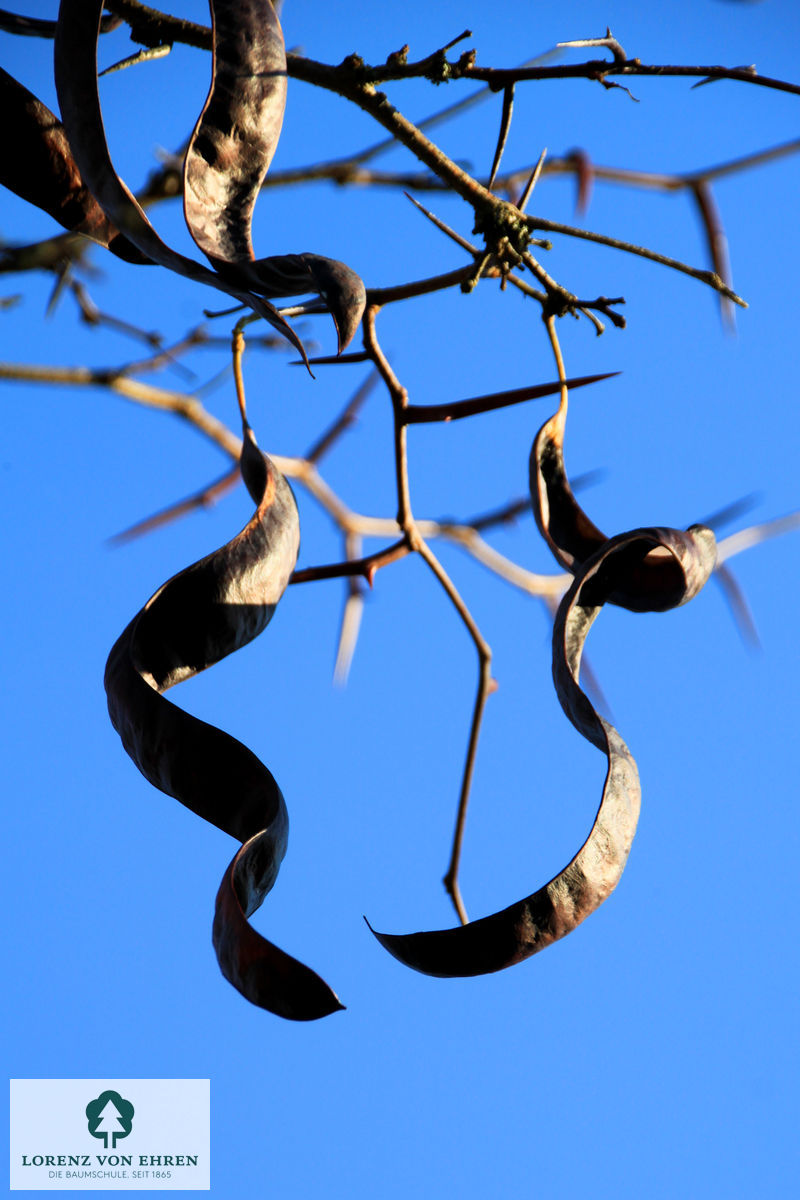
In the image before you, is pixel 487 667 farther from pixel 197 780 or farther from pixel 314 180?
pixel 314 180

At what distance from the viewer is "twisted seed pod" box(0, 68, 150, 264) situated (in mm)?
968

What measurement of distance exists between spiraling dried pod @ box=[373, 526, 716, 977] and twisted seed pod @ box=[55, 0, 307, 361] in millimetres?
376

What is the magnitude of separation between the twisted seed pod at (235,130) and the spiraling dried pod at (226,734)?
0.22 metres

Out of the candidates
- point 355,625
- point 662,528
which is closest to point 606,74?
point 662,528

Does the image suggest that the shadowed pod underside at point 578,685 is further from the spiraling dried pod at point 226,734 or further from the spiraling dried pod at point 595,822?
the spiraling dried pod at point 226,734

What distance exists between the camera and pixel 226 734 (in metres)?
0.85

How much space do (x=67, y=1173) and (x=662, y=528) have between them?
176cm

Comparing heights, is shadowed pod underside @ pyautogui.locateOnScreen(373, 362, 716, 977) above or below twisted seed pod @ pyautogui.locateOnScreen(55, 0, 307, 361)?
below

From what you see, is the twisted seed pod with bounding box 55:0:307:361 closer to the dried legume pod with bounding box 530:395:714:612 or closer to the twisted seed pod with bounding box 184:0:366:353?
the twisted seed pod with bounding box 184:0:366:353

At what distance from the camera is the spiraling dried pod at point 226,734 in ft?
2.31

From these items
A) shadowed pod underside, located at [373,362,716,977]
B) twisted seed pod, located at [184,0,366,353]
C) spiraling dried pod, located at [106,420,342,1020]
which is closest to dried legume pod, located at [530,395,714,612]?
shadowed pod underside, located at [373,362,716,977]

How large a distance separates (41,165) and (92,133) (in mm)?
172

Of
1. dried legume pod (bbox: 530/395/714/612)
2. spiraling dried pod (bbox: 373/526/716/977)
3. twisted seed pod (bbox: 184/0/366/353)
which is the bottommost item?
spiraling dried pod (bbox: 373/526/716/977)

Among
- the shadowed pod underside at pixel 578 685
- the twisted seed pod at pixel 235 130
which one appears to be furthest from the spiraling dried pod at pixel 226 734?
the twisted seed pod at pixel 235 130
